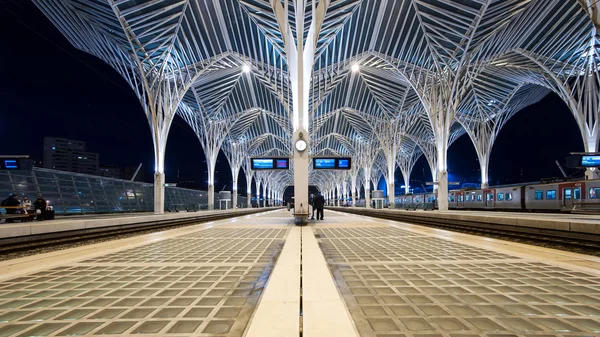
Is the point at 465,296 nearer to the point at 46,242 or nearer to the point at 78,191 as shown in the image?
the point at 46,242

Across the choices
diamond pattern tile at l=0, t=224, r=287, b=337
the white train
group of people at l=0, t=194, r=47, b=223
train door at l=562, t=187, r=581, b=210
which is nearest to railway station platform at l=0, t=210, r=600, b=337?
diamond pattern tile at l=0, t=224, r=287, b=337

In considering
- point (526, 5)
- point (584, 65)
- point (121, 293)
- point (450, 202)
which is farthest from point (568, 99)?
point (121, 293)

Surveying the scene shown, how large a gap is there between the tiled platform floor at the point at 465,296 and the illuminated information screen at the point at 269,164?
12.6 m

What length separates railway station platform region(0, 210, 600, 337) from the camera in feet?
7.52

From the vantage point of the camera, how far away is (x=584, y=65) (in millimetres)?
26969

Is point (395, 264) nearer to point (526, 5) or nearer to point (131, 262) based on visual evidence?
point (131, 262)

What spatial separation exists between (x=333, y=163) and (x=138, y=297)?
15.6m

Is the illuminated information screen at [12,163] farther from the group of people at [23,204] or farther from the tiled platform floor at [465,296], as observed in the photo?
the tiled platform floor at [465,296]

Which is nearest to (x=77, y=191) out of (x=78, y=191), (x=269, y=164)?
(x=78, y=191)

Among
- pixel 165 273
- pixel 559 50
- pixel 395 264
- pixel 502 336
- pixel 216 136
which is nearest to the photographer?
pixel 502 336

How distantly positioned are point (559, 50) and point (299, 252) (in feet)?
108

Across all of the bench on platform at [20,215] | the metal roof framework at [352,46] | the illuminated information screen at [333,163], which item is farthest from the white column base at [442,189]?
the bench on platform at [20,215]

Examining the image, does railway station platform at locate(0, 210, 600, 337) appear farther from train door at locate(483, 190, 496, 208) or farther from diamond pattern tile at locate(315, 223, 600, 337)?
train door at locate(483, 190, 496, 208)

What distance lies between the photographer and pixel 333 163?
1812cm
